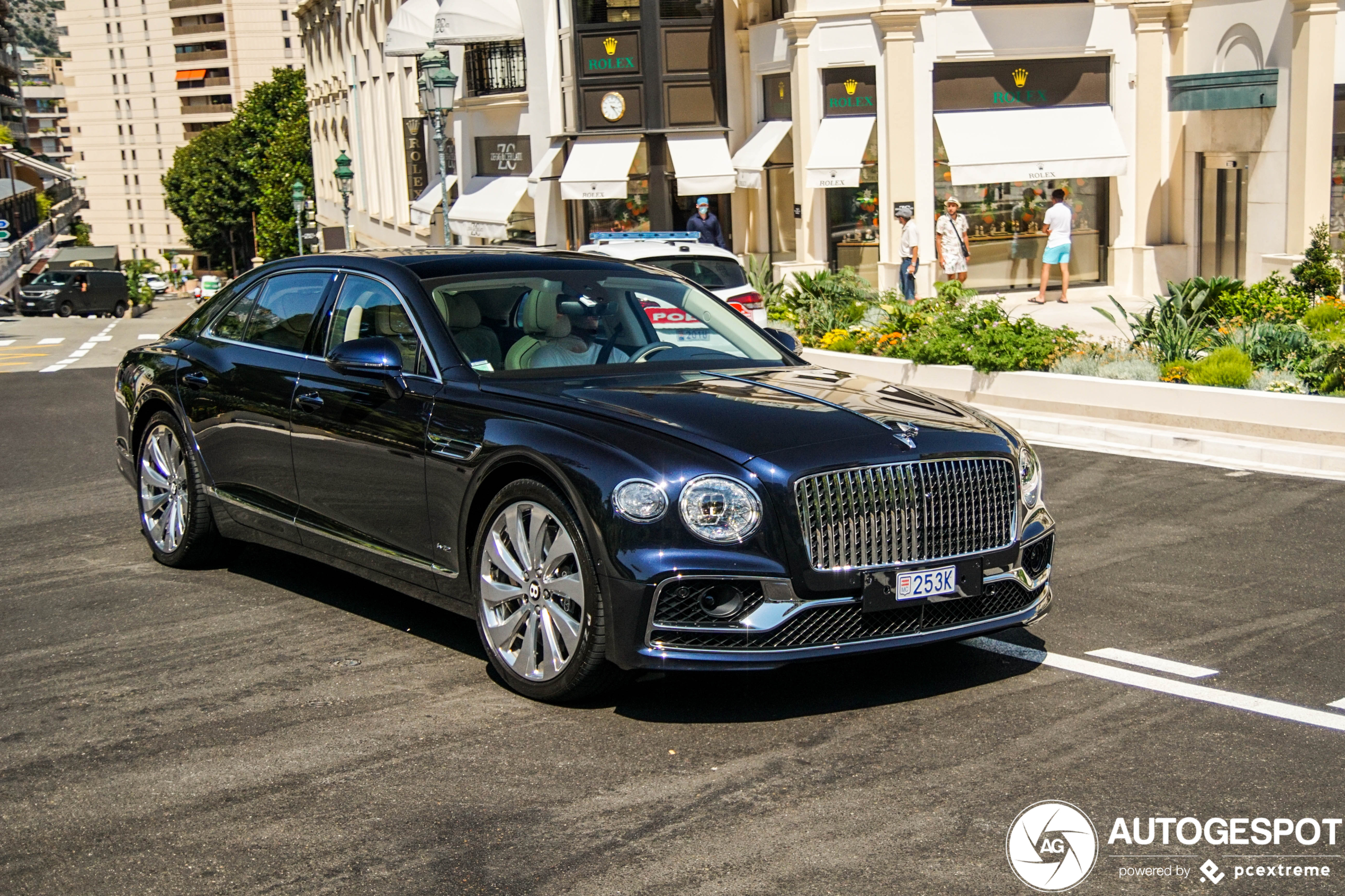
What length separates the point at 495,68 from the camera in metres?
40.3

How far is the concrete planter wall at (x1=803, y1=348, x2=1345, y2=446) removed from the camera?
11000 millimetres

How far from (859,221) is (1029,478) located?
24595mm

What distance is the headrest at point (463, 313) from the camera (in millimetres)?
6480

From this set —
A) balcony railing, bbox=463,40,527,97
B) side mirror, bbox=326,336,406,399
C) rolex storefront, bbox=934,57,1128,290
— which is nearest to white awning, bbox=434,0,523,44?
balcony railing, bbox=463,40,527,97

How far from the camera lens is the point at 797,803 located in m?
4.67

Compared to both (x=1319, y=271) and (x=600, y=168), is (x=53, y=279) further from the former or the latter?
(x=1319, y=271)

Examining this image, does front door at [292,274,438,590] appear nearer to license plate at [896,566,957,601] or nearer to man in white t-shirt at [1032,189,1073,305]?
license plate at [896,566,957,601]

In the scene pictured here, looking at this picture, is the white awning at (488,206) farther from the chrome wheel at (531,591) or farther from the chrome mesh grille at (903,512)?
the chrome mesh grille at (903,512)

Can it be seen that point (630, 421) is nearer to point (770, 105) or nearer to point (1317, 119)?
point (1317, 119)

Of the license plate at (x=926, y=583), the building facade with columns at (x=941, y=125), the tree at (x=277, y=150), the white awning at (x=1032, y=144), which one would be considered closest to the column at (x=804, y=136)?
the building facade with columns at (x=941, y=125)

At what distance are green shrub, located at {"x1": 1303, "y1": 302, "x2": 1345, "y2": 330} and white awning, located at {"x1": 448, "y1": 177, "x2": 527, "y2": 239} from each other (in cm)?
2637

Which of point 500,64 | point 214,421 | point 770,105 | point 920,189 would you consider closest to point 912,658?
point 214,421

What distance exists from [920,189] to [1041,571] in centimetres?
2342

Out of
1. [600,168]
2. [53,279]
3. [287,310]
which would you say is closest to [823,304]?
[287,310]
